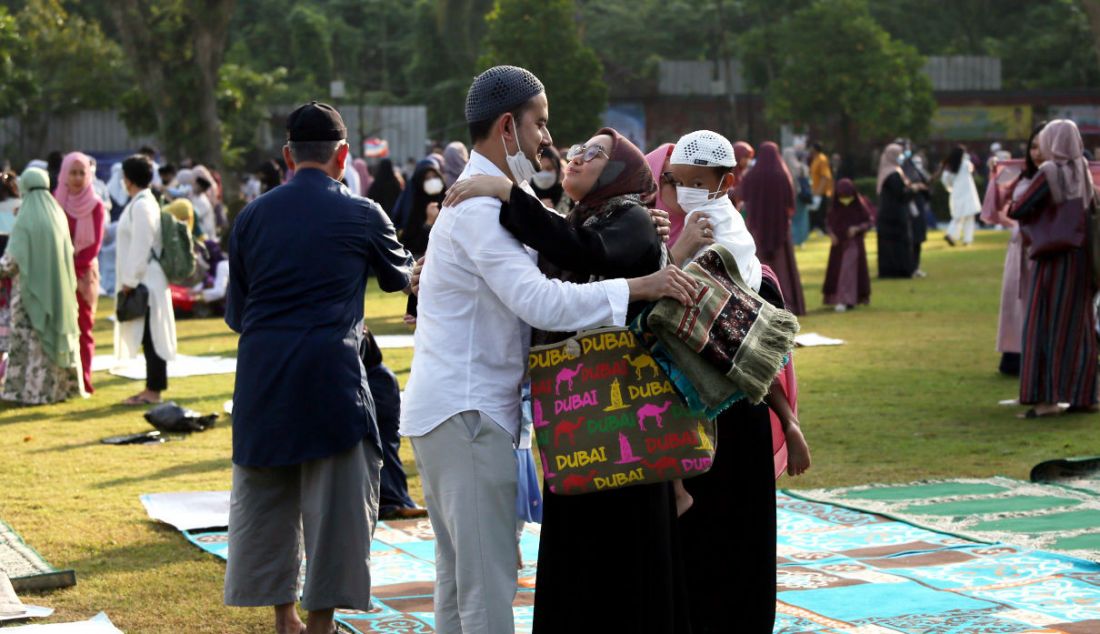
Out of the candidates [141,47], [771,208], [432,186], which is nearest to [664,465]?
[432,186]

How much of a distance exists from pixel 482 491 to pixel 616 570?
0.40 meters

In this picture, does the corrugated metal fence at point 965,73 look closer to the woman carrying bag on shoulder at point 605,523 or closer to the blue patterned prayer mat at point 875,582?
the blue patterned prayer mat at point 875,582

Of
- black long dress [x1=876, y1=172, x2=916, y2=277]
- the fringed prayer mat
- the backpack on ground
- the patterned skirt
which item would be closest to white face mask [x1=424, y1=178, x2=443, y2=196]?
the backpack on ground

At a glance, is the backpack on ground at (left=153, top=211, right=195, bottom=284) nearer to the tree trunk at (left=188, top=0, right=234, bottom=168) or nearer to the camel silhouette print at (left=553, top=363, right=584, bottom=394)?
the camel silhouette print at (left=553, top=363, right=584, bottom=394)

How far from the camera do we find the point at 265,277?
16.2 feet

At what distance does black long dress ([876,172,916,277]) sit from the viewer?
19875 mm

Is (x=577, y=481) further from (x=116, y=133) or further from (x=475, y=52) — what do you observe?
(x=475, y=52)

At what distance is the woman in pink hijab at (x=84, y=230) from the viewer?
1164 cm

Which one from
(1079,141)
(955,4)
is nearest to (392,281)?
(1079,141)

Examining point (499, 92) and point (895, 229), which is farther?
point (895, 229)

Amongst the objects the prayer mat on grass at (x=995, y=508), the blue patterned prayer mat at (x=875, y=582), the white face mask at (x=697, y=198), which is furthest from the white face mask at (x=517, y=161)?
the prayer mat on grass at (x=995, y=508)

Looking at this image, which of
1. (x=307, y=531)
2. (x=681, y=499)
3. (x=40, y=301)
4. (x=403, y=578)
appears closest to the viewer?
(x=681, y=499)

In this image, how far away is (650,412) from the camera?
12.6 feet

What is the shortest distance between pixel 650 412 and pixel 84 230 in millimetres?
8738
